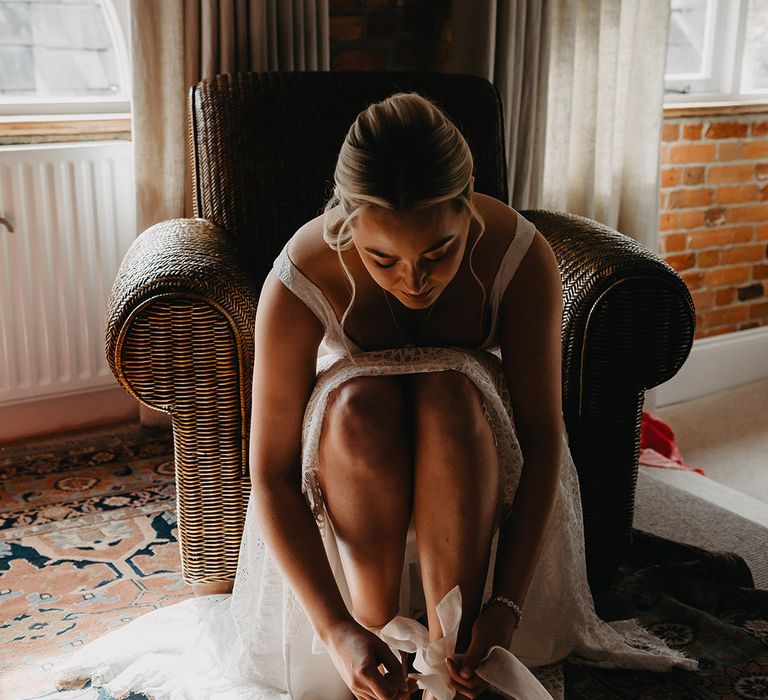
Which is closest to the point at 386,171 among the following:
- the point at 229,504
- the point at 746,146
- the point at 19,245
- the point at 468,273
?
the point at 468,273

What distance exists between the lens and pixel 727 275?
319cm

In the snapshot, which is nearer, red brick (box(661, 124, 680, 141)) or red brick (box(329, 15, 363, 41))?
red brick (box(329, 15, 363, 41))

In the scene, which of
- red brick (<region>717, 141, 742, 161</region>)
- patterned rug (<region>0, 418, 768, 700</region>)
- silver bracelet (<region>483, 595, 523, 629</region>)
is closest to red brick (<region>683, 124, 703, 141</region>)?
red brick (<region>717, 141, 742, 161</region>)

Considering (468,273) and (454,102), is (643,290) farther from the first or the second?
(454,102)

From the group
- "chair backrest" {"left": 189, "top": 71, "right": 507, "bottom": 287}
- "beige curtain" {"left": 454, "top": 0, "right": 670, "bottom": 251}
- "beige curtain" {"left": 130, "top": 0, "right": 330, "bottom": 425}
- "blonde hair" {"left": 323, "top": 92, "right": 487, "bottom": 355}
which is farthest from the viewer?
"beige curtain" {"left": 454, "top": 0, "right": 670, "bottom": 251}

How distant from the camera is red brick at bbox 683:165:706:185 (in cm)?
301

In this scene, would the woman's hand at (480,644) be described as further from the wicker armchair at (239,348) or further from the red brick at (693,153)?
the red brick at (693,153)

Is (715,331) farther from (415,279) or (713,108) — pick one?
(415,279)

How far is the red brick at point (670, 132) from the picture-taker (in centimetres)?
294

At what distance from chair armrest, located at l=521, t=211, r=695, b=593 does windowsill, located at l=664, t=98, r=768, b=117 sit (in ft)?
4.90

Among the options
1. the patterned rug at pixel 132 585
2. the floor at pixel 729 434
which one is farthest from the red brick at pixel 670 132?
the patterned rug at pixel 132 585

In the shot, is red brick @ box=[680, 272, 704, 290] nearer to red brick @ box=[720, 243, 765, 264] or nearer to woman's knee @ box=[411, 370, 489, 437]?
red brick @ box=[720, 243, 765, 264]

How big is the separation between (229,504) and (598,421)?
0.65 metres

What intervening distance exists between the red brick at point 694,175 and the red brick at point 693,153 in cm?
3
